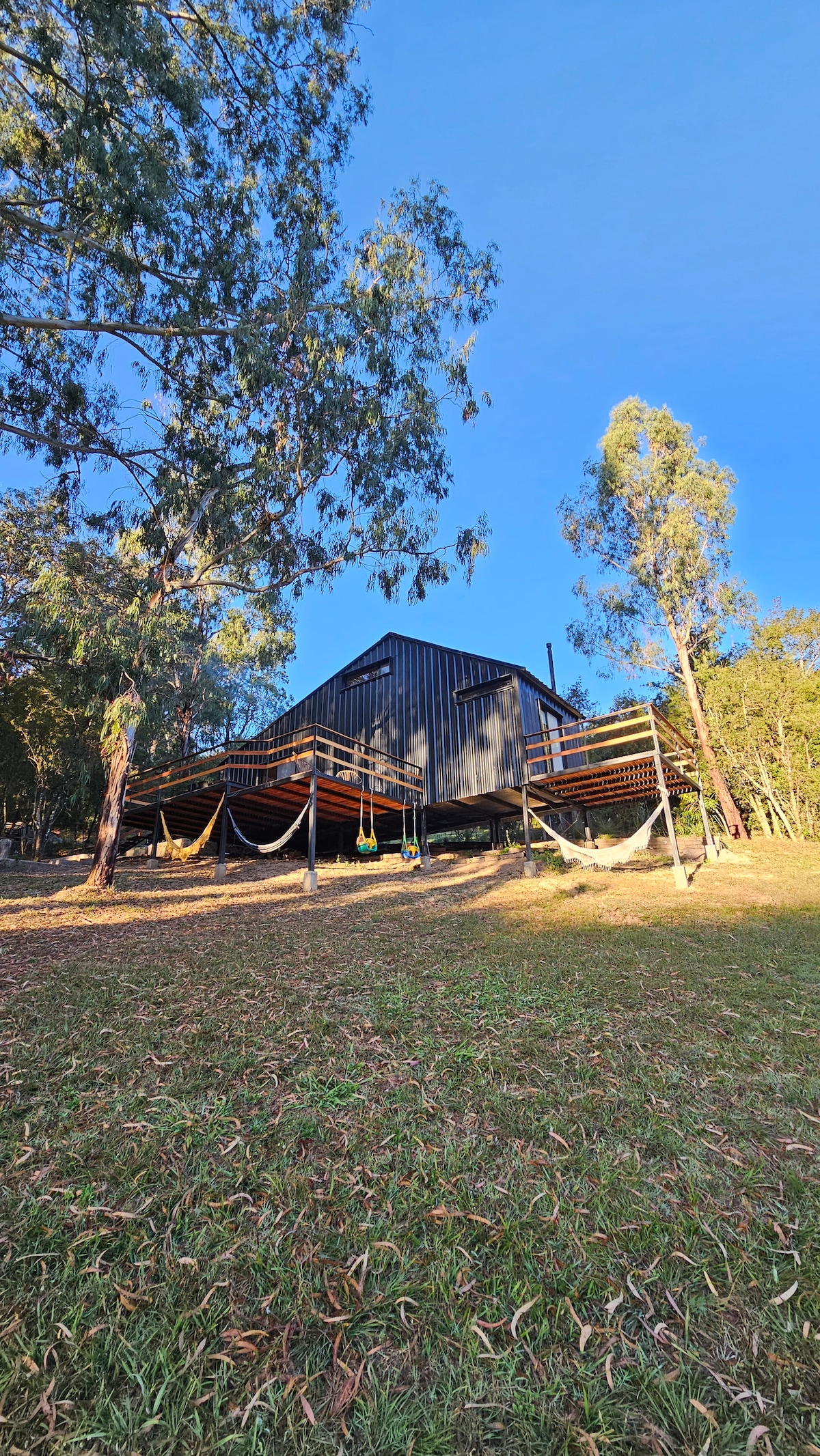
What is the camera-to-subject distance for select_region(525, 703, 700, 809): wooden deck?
12836mm

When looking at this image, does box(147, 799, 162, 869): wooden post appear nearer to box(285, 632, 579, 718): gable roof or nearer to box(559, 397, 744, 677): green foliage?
box(285, 632, 579, 718): gable roof

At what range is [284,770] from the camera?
1925 centimetres

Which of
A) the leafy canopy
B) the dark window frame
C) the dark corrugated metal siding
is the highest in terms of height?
the leafy canopy

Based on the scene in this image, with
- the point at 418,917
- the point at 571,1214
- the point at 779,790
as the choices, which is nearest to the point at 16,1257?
the point at 571,1214

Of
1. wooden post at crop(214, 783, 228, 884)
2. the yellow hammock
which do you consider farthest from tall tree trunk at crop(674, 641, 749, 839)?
the yellow hammock

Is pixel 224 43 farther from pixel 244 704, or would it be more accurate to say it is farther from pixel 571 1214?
pixel 244 704

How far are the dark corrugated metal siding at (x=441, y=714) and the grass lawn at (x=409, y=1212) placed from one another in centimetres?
1086

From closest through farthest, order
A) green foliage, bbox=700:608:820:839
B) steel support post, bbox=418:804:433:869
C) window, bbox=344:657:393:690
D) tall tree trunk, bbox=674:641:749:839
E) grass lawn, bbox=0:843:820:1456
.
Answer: grass lawn, bbox=0:843:820:1456, steel support post, bbox=418:804:433:869, green foliage, bbox=700:608:820:839, tall tree trunk, bbox=674:641:749:839, window, bbox=344:657:393:690

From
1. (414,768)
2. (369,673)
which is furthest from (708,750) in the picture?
(369,673)

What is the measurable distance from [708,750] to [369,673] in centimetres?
1159

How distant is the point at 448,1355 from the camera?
212cm

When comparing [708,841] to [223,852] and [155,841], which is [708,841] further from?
[155,841]

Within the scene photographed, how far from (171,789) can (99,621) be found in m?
10.5

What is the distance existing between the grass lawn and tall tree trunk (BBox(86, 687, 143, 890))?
5.42 metres
